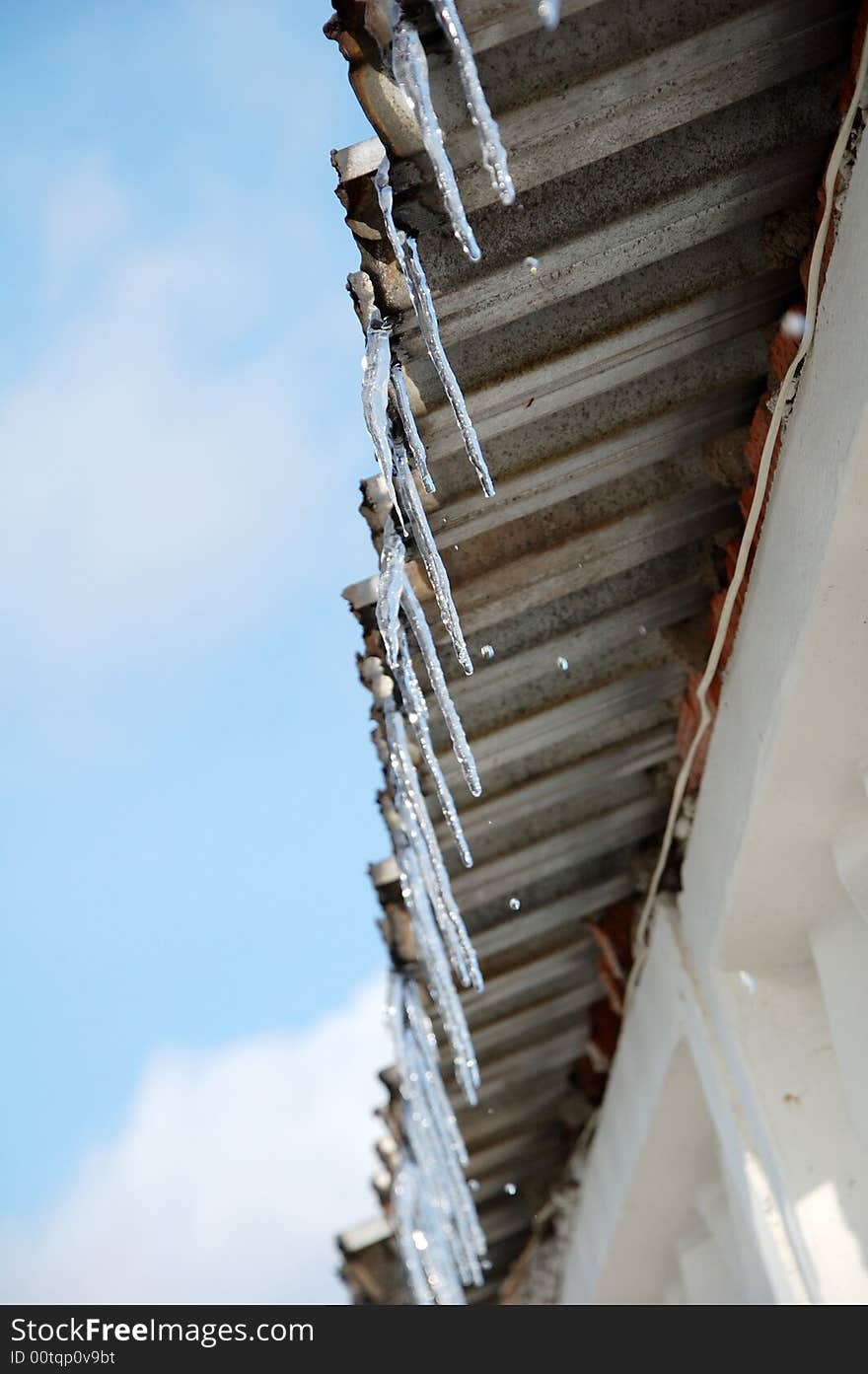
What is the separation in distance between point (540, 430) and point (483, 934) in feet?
6.19

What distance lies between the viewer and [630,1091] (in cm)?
516

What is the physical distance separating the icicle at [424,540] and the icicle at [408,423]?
1.0 inches

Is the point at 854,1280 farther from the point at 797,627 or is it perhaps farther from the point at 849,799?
the point at 797,627

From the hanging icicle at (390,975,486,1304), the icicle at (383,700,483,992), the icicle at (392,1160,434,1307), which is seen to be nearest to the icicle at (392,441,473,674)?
the icicle at (383,700,483,992)

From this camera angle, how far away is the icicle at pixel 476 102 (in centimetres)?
252

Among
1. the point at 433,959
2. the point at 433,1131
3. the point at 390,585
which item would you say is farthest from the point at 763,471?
the point at 433,1131

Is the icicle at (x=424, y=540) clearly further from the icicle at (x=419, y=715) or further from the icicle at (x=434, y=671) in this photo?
the icicle at (x=419, y=715)

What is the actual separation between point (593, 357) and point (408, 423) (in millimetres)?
420

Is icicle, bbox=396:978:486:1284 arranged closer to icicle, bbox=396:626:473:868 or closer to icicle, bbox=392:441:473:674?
icicle, bbox=396:626:473:868

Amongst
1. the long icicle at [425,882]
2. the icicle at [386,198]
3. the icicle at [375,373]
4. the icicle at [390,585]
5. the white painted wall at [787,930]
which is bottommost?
the white painted wall at [787,930]

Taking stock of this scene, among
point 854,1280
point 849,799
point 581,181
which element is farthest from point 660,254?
point 854,1280

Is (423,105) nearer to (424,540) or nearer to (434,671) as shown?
(424,540)

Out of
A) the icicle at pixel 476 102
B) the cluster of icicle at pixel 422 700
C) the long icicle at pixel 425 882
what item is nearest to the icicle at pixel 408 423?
the cluster of icicle at pixel 422 700

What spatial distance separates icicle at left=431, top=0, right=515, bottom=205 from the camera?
2.52 metres
